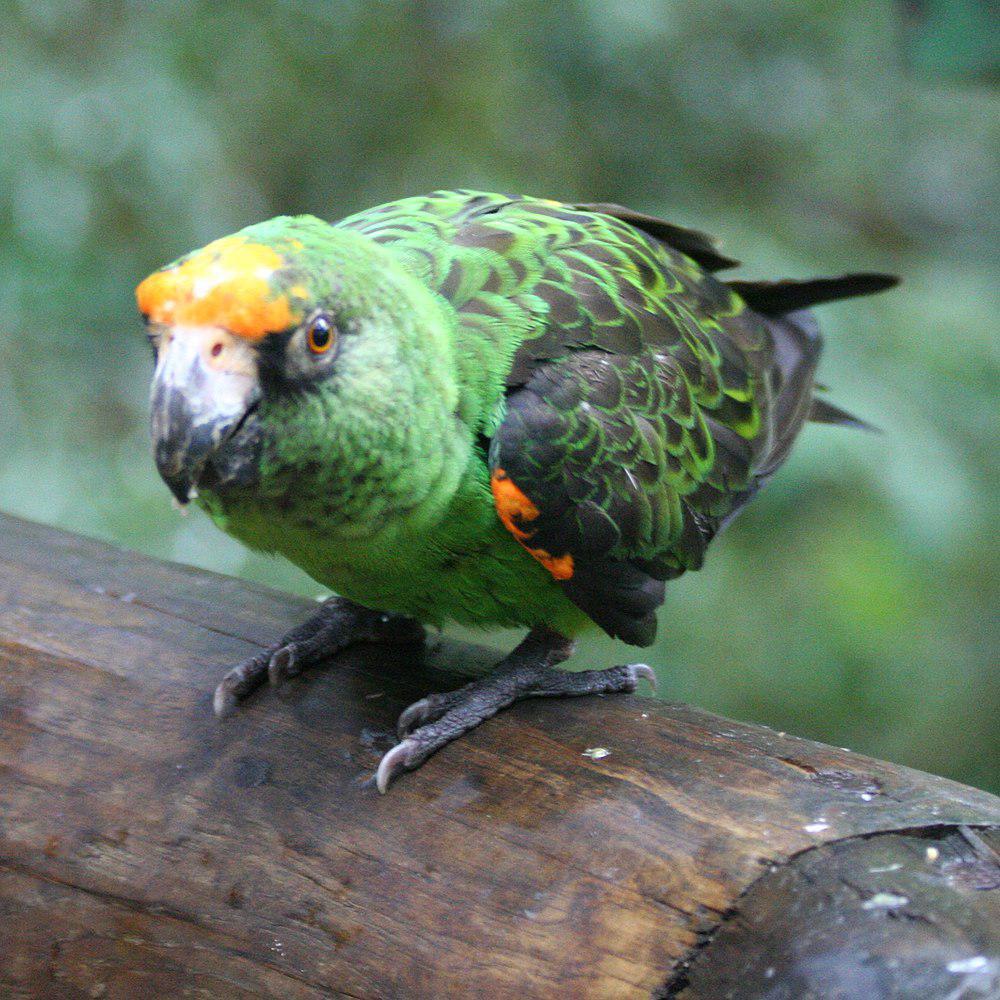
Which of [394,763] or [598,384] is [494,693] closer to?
[394,763]

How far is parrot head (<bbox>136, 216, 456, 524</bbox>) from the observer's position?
1.81 metres

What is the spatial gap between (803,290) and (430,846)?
6.85 feet

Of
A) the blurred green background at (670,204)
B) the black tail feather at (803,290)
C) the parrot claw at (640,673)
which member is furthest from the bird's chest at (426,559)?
the blurred green background at (670,204)

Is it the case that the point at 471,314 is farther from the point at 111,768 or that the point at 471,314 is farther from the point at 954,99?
the point at 954,99

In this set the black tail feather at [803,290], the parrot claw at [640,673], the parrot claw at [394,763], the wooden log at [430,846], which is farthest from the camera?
the black tail feather at [803,290]

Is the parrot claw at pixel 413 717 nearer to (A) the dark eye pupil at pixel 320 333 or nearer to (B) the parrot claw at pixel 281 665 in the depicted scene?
(B) the parrot claw at pixel 281 665

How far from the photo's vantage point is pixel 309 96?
484 cm

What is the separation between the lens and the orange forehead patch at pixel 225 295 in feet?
5.92

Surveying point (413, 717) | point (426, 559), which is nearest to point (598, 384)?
point (426, 559)

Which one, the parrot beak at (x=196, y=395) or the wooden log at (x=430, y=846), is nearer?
the wooden log at (x=430, y=846)

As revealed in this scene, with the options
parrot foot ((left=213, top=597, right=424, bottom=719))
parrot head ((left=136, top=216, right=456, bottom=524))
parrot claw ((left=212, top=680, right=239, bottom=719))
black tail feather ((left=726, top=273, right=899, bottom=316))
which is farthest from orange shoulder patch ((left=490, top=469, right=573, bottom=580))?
black tail feather ((left=726, top=273, right=899, bottom=316))

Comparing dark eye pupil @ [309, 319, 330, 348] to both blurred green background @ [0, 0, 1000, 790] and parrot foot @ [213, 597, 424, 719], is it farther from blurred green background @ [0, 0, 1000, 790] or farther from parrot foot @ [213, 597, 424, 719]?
blurred green background @ [0, 0, 1000, 790]

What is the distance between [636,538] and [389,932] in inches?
40.8

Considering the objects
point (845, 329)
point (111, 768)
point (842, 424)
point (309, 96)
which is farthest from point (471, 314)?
point (309, 96)
